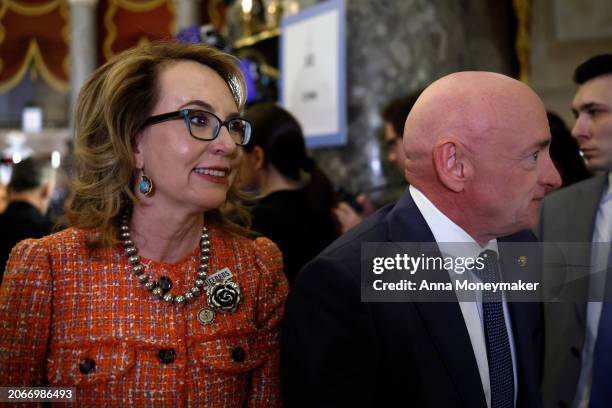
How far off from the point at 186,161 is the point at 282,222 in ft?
3.11

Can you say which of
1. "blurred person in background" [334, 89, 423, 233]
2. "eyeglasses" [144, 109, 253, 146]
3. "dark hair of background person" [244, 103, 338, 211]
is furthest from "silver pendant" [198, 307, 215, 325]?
"blurred person in background" [334, 89, 423, 233]

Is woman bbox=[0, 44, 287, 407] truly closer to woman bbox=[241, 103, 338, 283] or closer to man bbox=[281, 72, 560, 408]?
man bbox=[281, 72, 560, 408]

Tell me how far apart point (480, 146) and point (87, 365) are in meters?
0.99

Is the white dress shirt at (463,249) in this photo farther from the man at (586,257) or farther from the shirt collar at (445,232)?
the man at (586,257)

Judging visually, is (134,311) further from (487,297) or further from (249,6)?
(249,6)

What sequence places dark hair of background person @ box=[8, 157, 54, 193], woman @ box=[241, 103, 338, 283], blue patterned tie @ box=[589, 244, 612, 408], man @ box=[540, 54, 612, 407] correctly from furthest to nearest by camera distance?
dark hair of background person @ box=[8, 157, 54, 193]
woman @ box=[241, 103, 338, 283]
man @ box=[540, 54, 612, 407]
blue patterned tie @ box=[589, 244, 612, 408]

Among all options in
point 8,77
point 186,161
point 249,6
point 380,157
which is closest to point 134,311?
point 186,161

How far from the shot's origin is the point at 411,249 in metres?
1.39

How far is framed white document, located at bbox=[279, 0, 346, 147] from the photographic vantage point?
3.45m

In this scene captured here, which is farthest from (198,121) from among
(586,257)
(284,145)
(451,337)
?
(586,257)

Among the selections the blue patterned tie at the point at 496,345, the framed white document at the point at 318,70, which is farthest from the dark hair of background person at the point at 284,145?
the blue patterned tie at the point at 496,345

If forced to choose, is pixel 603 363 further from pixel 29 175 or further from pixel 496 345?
pixel 29 175

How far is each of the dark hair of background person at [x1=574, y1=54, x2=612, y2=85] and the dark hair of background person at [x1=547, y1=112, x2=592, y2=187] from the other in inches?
24.0

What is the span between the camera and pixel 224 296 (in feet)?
5.28
